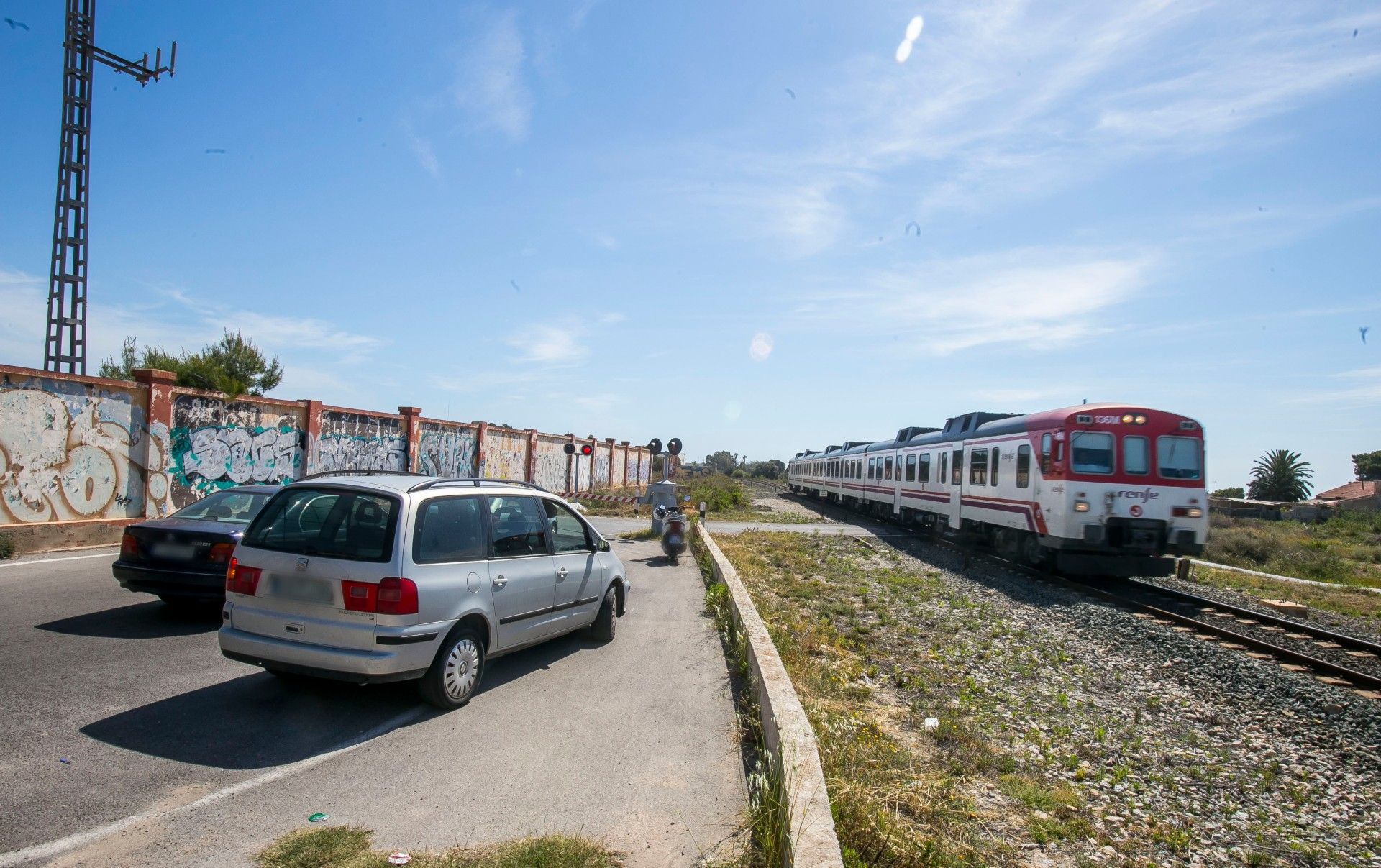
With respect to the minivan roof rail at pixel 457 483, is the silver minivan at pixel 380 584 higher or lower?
lower

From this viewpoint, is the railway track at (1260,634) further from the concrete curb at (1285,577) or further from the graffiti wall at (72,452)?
the graffiti wall at (72,452)

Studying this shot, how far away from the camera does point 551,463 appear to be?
35156mm

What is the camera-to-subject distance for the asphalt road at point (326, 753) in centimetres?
380

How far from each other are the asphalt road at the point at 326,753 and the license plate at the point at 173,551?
67 cm

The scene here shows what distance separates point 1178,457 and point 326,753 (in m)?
14.2

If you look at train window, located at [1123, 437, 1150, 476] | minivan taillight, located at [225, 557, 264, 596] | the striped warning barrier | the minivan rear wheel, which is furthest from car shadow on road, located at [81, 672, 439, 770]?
the striped warning barrier

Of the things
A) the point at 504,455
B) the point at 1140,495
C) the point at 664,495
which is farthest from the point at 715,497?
the point at 1140,495

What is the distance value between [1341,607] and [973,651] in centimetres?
873

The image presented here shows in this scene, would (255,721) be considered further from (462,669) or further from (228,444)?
(228,444)

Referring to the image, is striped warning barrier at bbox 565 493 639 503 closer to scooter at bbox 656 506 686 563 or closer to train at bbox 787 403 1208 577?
scooter at bbox 656 506 686 563

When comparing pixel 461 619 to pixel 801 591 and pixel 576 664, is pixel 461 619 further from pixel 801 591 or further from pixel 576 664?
pixel 801 591

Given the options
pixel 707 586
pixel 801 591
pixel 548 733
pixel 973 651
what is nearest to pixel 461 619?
pixel 548 733

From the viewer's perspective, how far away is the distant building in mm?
47344

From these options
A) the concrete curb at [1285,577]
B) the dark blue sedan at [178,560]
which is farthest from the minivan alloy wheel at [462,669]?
the concrete curb at [1285,577]
